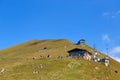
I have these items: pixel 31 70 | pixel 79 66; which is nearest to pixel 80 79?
pixel 79 66

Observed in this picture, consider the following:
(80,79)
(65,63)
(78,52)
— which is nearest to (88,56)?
(78,52)

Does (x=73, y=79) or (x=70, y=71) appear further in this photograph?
(x=70, y=71)

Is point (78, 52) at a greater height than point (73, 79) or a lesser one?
greater

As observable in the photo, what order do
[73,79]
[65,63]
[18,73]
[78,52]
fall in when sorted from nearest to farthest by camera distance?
[73,79], [18,73], [65,63], [78,52]

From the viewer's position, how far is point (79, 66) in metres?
109

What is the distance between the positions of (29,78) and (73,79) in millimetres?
13881

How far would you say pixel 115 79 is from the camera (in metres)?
107

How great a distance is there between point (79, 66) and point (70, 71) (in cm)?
635

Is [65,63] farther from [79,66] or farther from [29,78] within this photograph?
[29,78]

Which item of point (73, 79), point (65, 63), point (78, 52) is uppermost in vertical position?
point (78, 52)

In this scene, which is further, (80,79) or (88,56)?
(88,56)

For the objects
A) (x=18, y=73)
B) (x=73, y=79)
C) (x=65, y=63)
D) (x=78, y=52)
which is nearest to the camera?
(x=73, y=79)

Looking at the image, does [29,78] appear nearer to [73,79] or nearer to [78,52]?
[73,79]

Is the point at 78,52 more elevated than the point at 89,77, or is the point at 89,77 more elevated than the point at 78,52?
the point at 78,52
